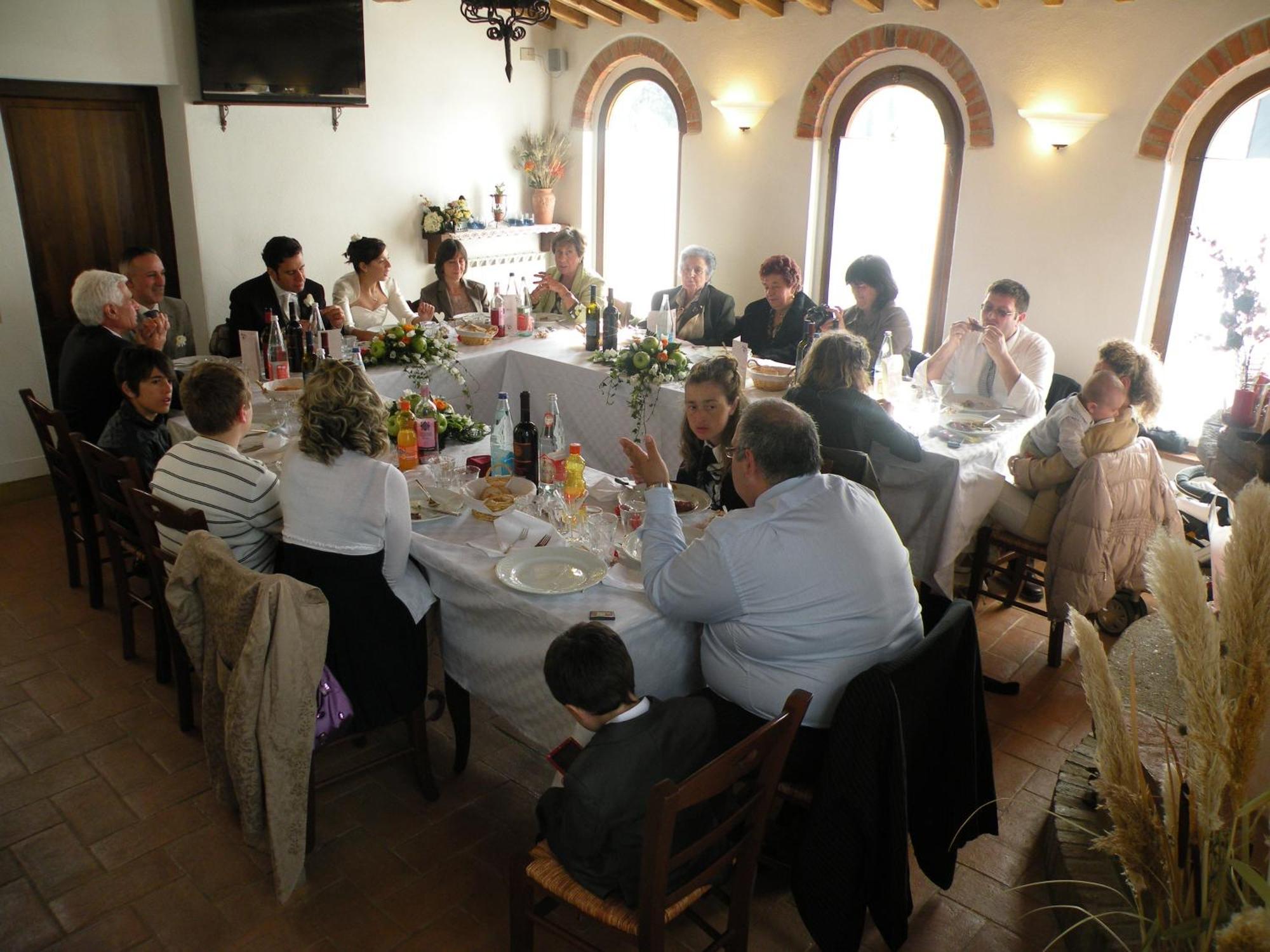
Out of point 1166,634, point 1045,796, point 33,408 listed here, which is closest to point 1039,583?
point 1045,796

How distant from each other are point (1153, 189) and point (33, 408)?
529 centimetres

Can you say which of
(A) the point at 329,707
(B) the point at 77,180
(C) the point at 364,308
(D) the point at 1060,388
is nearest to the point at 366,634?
(A) the point at 329,707

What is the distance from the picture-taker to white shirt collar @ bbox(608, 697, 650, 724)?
1.96 metres

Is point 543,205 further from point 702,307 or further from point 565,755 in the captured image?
point 565,755

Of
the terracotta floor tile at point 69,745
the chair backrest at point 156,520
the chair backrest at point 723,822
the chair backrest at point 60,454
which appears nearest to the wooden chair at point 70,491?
the chair backrest at point 60,454

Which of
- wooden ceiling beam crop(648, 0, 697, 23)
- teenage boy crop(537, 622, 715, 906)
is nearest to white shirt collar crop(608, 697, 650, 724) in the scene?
teenage boy crop(537, 622, 715, 906)

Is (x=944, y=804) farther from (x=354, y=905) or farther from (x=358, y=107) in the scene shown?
(x=358, y=107)

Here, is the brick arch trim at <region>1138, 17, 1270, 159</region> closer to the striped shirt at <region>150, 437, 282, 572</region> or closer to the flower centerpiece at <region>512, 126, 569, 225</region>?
the flower centerpiece at <region>512, 126, 569, 225</region>

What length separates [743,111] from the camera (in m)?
6.65

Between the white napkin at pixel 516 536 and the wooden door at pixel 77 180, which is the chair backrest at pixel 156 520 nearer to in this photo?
the white napkin at pixel 516 536

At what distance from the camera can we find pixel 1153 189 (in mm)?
5070

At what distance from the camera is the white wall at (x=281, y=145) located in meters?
5.20

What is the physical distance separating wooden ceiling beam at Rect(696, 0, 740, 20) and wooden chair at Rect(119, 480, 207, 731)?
492cm

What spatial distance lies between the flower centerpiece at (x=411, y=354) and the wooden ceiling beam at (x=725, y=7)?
10.8 ft
